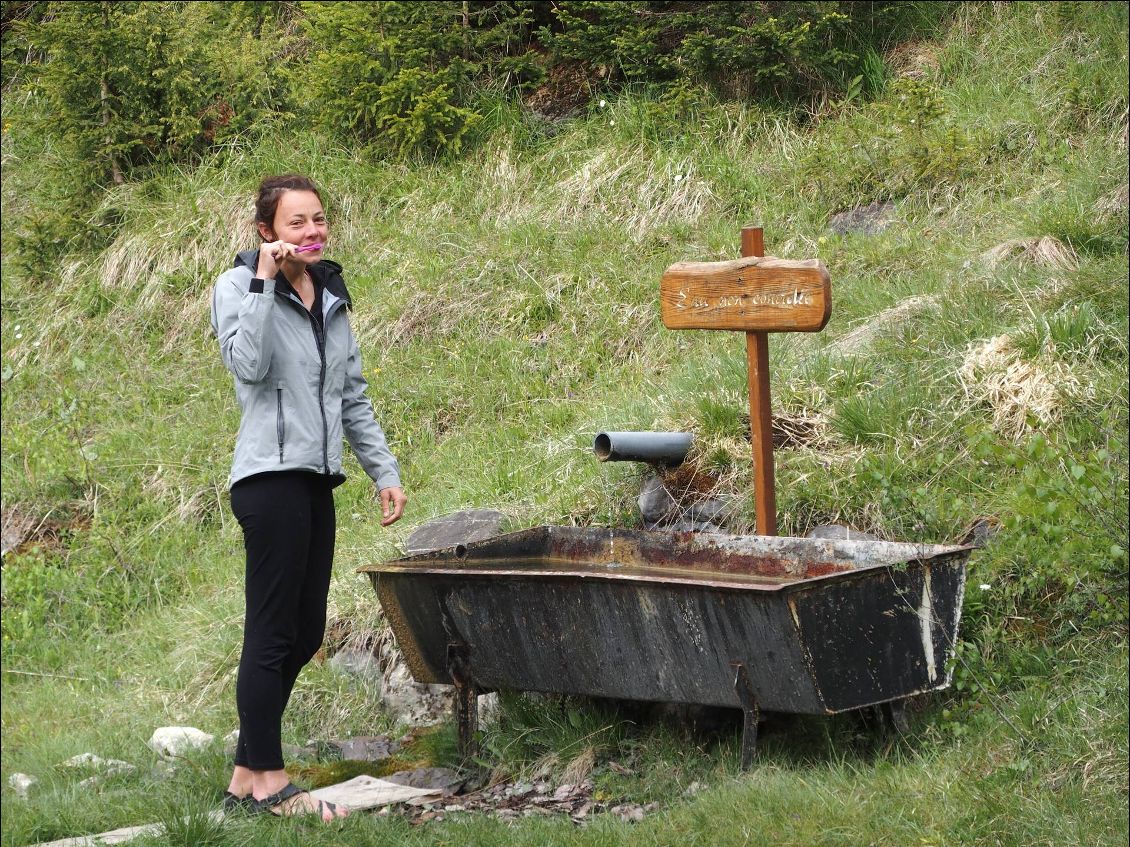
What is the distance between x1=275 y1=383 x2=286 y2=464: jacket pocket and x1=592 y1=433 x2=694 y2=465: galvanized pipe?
69.7 inches

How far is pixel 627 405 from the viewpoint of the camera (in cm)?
788

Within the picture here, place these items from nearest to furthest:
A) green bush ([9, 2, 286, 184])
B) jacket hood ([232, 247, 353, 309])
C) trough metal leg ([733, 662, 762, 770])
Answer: trough metal leg ([733, 662, 762, 770]) < jacket hood ([232, 247, 353, 309]) < green bush ([9, 2, 286, 184])

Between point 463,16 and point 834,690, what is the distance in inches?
342

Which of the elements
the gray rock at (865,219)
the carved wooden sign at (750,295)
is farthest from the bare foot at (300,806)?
the gray rock at (865,219)

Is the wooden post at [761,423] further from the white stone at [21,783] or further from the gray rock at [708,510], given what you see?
the white stone at [21,783]

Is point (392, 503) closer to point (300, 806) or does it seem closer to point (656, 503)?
point (300, 806)

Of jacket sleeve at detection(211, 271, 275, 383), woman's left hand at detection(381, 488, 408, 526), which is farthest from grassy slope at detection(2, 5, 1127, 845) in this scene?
jacket sleeve at detection(211, 271, 275, 383)

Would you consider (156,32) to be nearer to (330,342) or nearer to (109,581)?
(109,581)

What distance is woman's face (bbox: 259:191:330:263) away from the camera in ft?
16.7

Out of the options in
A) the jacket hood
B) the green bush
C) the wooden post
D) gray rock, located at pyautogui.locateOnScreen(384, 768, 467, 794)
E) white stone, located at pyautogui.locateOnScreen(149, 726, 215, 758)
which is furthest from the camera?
the green bush

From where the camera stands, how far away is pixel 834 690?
4.87 m

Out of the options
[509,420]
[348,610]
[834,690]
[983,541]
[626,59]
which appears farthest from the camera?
[626,59]

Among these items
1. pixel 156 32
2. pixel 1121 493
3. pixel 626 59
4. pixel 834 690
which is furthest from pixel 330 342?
pixel 156 32

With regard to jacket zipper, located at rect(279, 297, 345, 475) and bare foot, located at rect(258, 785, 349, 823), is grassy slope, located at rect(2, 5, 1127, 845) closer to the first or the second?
bare foot, located at rect(258, 785, 349, 823)
